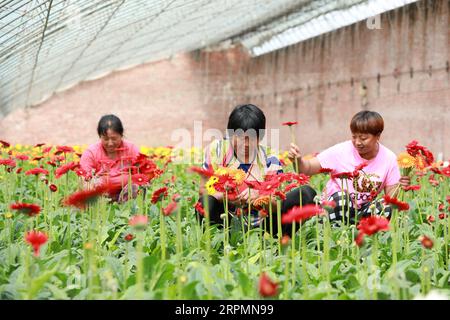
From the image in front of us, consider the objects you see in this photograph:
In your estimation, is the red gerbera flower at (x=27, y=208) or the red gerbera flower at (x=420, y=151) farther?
the red gerbera flower at (x=420, y=151)

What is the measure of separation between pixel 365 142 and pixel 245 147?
31.6 inches

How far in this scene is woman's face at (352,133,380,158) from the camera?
4238mm

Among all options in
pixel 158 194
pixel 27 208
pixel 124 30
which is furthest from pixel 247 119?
pixel 124 30

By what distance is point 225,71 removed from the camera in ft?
79.0

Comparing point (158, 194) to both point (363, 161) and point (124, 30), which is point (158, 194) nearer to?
point (363, 161)

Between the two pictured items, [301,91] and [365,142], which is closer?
[365,142]

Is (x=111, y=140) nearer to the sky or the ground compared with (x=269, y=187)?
nearer to the sky

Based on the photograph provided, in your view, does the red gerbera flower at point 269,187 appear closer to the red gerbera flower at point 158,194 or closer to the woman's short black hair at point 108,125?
the red gerbera flower at point 158,194

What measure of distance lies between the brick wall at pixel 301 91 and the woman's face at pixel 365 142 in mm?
9263

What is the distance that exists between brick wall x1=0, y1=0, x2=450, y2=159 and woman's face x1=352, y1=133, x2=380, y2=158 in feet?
30.4

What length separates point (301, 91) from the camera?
65.9ft

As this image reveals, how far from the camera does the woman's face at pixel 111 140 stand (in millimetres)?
5145

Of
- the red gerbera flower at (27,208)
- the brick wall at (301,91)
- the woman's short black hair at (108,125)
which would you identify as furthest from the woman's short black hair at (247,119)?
the brick wall at (301,91)

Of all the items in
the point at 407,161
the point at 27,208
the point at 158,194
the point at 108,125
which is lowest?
the point at 27,208
